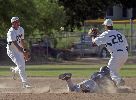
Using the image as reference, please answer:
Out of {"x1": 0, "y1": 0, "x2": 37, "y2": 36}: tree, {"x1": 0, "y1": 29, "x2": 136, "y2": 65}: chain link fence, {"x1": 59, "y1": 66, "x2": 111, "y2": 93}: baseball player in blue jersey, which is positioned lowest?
{"x1": 0, "y1": 29, "x2": 136, "y2": 65}: chain link fence

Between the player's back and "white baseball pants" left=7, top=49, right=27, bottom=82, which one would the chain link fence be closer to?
"white baseball pants" left=7, top=49, right=27, bottom=82

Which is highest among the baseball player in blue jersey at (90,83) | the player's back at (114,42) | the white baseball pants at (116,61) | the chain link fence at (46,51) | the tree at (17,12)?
the tree at (17,12)

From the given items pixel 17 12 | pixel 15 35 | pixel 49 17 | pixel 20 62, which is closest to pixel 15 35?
pixel 15 35

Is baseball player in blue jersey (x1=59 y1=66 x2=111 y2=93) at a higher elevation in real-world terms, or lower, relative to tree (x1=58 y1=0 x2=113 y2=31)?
lower

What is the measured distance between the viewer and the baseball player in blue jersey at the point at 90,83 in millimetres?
14234

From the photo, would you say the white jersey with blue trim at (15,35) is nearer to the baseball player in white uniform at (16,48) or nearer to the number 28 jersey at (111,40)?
the baseball player in white uniform at (16,48)

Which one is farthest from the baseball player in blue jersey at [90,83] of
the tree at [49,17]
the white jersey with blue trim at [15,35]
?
the tree at [49,17]

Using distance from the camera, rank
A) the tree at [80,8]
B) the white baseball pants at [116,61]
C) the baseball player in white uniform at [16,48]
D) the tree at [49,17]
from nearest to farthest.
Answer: the white baseball pants at [116,61] < the baseball player in white uniform at [16,48] < the tree at [49,17] < the tree at [80,8]

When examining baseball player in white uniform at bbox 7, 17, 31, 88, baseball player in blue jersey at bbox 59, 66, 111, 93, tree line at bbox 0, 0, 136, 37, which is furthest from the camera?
tree line at bbox 0, 0, 136, 37

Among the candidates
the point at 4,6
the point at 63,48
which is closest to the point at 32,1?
the point at 4,6

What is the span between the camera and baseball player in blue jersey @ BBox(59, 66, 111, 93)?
46.7 feet

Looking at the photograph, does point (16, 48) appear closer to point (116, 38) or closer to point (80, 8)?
point (116, 38)

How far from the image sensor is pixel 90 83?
563 inches

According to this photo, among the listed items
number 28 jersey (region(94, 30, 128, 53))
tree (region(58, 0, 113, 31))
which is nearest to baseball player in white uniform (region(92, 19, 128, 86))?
number 28 jersey (region(94, 30, 128, 53))
